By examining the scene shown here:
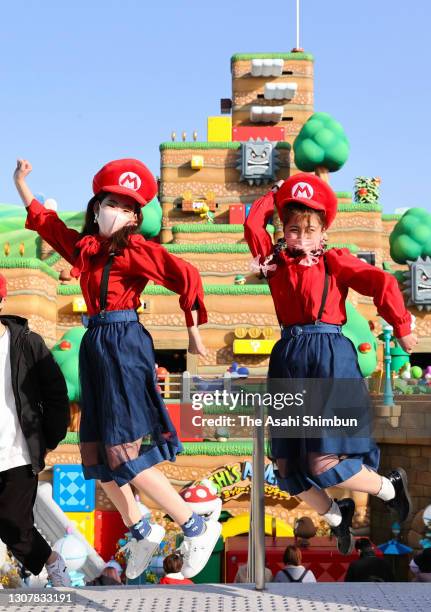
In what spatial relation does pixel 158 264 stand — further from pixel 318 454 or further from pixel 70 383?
pixel 70 383

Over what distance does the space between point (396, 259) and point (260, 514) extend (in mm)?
18217

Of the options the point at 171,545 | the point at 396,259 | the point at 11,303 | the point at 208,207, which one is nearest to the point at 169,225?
the point at 208,207

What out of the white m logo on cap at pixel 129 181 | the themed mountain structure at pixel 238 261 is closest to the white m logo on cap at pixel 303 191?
the white m logo on cap at pixel 129 181

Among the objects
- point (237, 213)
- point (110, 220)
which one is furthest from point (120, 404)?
point (237, 213)

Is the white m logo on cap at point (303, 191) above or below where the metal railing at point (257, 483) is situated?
above

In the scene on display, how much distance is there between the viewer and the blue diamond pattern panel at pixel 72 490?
527 inches

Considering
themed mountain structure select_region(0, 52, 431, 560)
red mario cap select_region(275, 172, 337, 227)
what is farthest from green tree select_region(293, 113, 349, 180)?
red mario cap select_region(275, 172, 337, 227)

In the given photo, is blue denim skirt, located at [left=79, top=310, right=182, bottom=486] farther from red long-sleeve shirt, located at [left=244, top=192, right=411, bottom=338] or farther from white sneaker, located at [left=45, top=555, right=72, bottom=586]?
red long-sleeve shirt, located at [left=244, top=192, right=411, bottom=338]

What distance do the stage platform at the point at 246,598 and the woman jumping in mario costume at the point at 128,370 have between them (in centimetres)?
14

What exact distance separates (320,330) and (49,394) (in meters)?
1.36

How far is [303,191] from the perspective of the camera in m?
4.38

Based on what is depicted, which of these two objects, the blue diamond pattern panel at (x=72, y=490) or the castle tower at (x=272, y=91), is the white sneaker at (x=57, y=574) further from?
the castle tower at (x=272, y=91)

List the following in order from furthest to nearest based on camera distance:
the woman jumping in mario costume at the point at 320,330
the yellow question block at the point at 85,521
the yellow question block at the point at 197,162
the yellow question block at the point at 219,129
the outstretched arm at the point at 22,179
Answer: the yellow question block at the point at 219,129
the yellow question block at the point at 197,162
the yellow question block at the point at 85,521
the outstretched arm at the point at 22,179
the woman jumping in mario costume at the point at 320,330

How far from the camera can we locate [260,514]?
430cm
